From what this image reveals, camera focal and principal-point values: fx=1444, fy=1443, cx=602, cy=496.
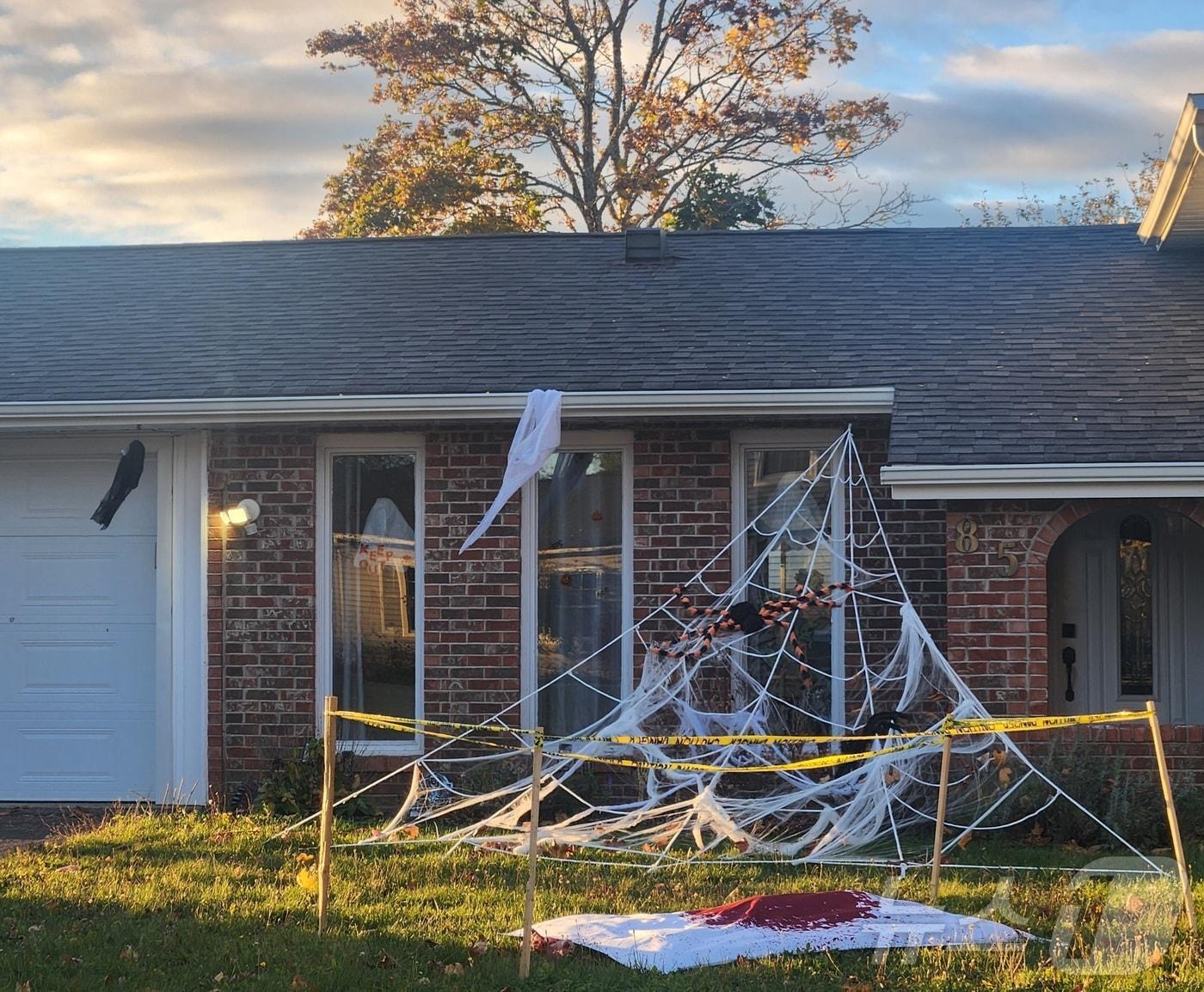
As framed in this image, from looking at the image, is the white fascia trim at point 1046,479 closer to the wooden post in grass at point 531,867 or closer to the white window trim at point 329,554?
the white window trim at point 329,554

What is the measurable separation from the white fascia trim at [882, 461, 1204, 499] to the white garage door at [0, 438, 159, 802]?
5.50 metres

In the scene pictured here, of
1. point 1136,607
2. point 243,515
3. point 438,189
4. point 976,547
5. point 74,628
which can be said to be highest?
point 438,189

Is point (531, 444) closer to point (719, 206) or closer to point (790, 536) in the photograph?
point (790, 536)

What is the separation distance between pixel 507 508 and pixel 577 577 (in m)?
0.70

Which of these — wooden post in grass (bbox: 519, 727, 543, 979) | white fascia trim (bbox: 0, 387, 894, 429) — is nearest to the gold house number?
white fascia trim (bbox: 0, 387, 894, 429)

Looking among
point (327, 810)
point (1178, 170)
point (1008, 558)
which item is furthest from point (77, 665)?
point (1178, 170)

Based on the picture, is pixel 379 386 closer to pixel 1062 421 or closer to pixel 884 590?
pixel 884 590

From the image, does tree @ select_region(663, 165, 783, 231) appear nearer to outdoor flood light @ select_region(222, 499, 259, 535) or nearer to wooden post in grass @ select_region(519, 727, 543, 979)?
outdoor flood light @ select_region(222, 499, 259, 535)

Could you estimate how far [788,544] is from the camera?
395 inches

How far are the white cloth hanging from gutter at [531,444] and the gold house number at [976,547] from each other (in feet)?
8.53

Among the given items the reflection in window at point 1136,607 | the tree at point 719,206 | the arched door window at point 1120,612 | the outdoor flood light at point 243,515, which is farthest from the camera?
the tree at point 719,206

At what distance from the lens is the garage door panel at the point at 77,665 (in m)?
10.5

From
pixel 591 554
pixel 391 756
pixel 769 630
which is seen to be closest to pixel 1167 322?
pixel 769 630

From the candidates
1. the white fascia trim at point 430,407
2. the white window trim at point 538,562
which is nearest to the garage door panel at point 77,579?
the white fascia trim at point 430,407
